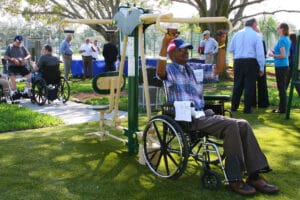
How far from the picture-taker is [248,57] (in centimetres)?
830

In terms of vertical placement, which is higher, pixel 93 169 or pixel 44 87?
pixel 44 87

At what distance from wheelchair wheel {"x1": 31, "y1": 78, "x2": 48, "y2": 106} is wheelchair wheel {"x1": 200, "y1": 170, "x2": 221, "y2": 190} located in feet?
20.9

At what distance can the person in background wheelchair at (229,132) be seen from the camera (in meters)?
4.09

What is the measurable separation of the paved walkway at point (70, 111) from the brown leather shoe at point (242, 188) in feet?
13.1

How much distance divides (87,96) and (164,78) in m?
7.18

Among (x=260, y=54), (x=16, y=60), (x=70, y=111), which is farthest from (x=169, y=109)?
(x=16, y=60)

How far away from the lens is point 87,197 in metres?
4.08

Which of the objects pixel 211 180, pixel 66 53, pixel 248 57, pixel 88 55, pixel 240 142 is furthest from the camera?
pixel 88 55

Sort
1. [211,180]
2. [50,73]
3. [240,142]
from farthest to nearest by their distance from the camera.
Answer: [50,73] < [211,180] < [240,142]

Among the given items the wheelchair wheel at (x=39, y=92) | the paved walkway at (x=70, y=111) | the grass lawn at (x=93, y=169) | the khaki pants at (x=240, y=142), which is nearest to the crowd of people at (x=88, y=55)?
the paved walkway at (x=70, y=111)

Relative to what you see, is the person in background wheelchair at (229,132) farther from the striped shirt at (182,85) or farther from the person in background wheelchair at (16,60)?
the person in background wheelchair at (16,60)

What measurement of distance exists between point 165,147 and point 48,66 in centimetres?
607

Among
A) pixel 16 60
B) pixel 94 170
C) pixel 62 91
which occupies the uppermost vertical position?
pixel 16 60

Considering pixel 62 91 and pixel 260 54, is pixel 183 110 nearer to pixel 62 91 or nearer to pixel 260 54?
pixel 260 54
